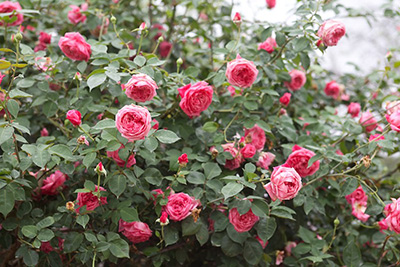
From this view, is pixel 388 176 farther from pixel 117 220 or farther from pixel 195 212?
pixel 117 220

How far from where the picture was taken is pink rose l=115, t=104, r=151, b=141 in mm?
979

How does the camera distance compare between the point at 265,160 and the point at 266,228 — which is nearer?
the point at 266,228

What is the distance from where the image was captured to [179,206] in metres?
1.13

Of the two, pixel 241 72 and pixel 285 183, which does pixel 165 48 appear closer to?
pixel 241 72

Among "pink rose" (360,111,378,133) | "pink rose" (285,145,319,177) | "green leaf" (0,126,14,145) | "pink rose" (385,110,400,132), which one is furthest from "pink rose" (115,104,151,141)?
"pink rose" (360,111,378,133)

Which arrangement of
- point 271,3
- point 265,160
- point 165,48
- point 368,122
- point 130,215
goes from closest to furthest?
point 130,215
point 265,160
point 368,122
point 271,3
point 165,48

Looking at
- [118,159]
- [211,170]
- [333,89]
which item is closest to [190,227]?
[211,170]

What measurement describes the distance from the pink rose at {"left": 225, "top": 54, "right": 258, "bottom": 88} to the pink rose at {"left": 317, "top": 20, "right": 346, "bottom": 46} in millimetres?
229

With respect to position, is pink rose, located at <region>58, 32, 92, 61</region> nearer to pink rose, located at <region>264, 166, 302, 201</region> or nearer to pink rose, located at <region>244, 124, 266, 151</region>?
pink rose, located at <region>244, 124, 266, 151</region>

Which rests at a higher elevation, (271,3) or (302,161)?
(271,3)

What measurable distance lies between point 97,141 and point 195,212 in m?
→ 0.33

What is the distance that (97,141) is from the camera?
1.10m

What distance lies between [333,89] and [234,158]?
0.85 metres

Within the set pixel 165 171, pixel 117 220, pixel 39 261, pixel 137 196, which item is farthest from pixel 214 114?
pixel 39 261
